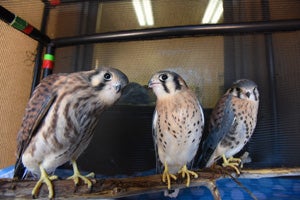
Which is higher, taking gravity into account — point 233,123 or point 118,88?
point 118,88

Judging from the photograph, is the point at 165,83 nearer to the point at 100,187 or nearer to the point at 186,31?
the point at 186,31

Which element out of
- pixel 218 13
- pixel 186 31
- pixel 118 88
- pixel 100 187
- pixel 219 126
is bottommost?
pixel 100 187

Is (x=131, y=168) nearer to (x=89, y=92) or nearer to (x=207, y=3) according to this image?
(x=89, y=92)

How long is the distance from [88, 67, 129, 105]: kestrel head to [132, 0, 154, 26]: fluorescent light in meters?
0.93

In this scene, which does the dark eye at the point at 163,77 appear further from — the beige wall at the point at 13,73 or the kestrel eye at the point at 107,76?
the beige wall at the point at 13,73

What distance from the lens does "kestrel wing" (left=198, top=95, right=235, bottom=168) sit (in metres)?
1.60

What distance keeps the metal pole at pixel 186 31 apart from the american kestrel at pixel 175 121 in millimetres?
489

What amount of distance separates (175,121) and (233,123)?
40 centimetres

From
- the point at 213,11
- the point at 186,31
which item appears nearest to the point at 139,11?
the point at 186,31

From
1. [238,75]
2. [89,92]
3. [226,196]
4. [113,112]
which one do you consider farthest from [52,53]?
[226,196]

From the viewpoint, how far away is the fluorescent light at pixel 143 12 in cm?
204

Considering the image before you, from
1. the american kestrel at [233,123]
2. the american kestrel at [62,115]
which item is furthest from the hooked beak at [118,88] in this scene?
the american kestrel at [233,123]

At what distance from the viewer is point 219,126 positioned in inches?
63.7

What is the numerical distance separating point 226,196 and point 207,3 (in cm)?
138
